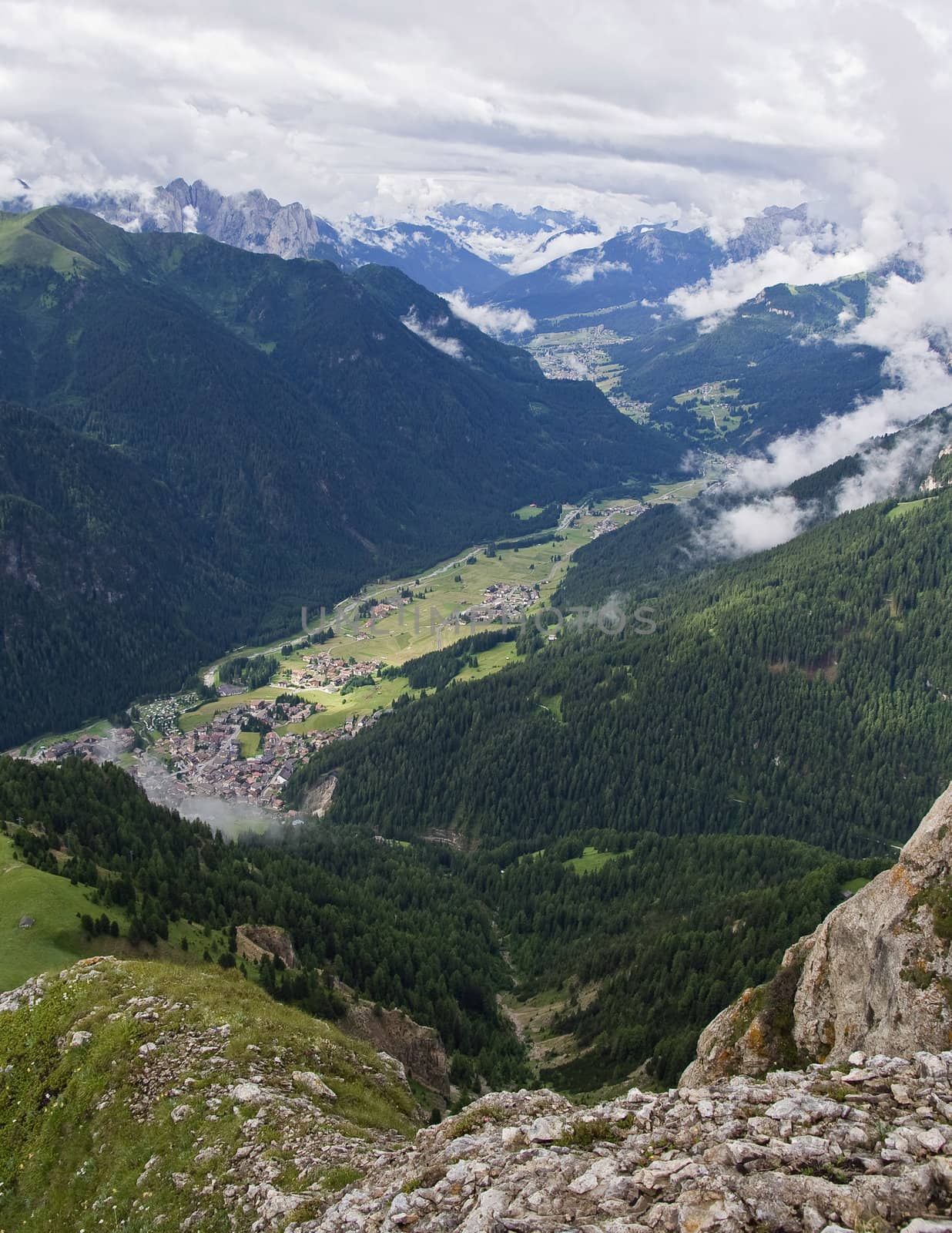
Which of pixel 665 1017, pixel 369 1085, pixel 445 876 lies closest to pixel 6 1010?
pixel 369 1085

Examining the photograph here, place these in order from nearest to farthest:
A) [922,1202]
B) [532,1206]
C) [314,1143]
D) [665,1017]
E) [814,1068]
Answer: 1. [922,1202]
2. [532,1206]
3. [814,1068]
4. [314,1143]
5. [665,1017]

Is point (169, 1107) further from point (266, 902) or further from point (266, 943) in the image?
point (266, 902)

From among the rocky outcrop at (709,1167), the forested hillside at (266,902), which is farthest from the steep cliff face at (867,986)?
the forested hillside at (266,902)

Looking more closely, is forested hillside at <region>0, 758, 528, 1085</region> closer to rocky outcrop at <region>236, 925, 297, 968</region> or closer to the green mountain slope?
rocky outcrop at <region>236, 925, 297, 968</region>

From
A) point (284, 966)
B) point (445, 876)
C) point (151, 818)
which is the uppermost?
point (151, 818)

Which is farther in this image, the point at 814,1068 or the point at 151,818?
the point at 151,818

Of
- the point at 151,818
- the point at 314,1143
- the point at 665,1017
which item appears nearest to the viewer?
the point at 314,1143

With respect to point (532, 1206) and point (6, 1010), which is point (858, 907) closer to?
point (532, 1206)

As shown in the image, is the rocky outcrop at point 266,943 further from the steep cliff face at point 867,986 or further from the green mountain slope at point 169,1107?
the steep cliff face at point 867,986
